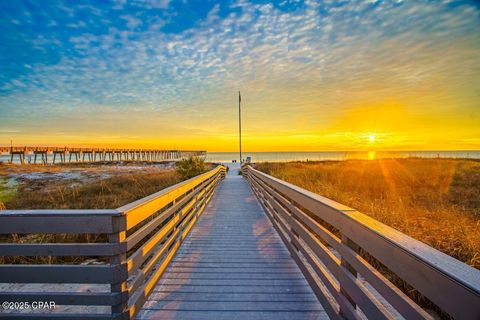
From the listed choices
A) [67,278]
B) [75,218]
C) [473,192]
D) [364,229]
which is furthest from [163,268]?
[473,192]

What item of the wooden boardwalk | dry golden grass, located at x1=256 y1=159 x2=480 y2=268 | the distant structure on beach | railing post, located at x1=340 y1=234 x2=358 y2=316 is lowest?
the wooden boardwalk

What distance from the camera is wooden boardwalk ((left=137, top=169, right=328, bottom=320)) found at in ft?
8.43

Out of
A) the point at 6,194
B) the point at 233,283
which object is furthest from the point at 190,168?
the point at 233,283

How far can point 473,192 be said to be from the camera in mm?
9141

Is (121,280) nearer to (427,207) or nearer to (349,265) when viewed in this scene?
(349,265)

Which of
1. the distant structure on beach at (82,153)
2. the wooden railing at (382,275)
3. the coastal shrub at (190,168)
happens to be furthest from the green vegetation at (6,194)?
the distant structure on beach at (82,153)

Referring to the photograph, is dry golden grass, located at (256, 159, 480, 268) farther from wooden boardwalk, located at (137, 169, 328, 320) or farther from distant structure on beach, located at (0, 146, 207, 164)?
distant structure on beach, located at (0, 146, 207, 164)

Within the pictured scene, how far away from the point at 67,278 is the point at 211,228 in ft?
11.7

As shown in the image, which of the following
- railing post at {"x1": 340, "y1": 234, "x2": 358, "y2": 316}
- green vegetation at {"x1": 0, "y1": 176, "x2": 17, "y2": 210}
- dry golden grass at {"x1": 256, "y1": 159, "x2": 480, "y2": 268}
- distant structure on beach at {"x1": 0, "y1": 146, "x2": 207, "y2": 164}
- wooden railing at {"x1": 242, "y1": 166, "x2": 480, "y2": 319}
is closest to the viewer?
wooden railing at {"x1": 242, "y1": 166, "x2": 480, "y2": 319}

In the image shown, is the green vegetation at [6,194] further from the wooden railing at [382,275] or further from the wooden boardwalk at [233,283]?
the wooden railing at [382,275]

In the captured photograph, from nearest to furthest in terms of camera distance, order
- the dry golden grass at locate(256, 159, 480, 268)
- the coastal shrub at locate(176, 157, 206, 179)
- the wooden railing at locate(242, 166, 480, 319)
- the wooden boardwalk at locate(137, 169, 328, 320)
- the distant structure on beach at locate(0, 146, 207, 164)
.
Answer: the wooden railing at locate(242, 166, 480, 319) → the wooden boardwalk at locate(137, 169, 328, 320) → the dry golden grass at locate(256, 159, 480, 268) → the coastal shrub at locate(176, 157, 206, 179) → the distant structure on beach at locate(0, 146, 207, 164)

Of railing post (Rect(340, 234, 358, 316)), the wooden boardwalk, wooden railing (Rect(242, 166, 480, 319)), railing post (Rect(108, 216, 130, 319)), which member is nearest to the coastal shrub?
the wooden boardwalk

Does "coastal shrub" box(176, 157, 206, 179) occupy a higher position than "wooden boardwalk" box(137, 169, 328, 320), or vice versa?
"coastal shrub" box(176, 157, 206, 179)

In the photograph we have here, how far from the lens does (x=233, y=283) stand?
3.12m
